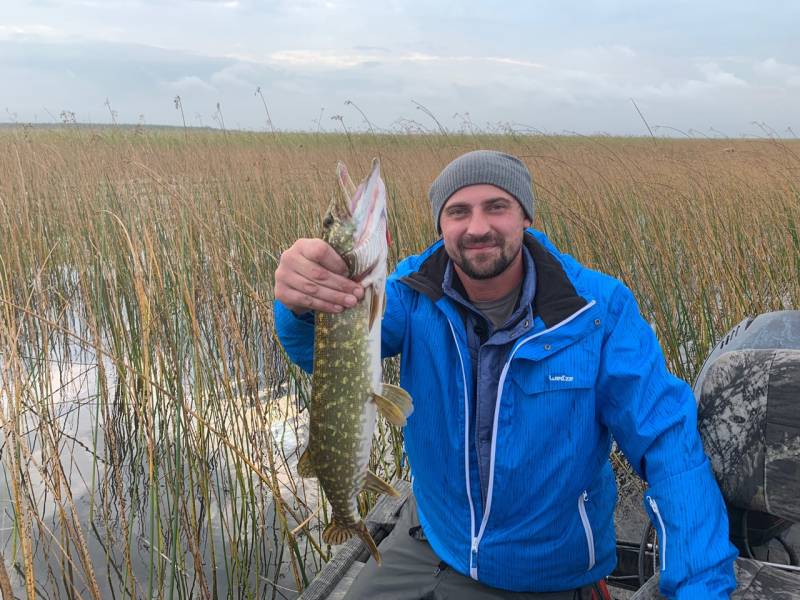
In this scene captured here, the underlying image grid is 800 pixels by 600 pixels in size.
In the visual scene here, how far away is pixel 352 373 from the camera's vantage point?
1620mm

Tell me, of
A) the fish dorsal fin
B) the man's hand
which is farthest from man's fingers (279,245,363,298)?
the fish dorsal fin

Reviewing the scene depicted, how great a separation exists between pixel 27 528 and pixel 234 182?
5138 mm

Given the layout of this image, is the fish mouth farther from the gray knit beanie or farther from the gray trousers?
the gray trousers

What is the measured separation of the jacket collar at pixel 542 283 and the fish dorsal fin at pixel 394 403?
0.40 metres

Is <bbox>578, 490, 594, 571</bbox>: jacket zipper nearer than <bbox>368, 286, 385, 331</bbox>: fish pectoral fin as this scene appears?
No

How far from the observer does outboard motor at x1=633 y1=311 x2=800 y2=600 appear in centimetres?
154

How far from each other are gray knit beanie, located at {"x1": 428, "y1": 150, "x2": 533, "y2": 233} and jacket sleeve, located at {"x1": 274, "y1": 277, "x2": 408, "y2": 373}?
1.26ft

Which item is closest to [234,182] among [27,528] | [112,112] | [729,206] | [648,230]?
[112,112]

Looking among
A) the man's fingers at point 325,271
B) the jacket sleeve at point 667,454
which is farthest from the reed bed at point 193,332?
the jacket sleeve at point 667,454

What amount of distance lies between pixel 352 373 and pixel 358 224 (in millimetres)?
425

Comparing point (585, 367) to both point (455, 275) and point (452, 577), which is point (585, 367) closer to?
point (455, 275)

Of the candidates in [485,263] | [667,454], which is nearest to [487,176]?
[485,263]

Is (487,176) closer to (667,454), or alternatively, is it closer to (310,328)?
(310,328)

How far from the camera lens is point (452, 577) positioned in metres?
1.94
